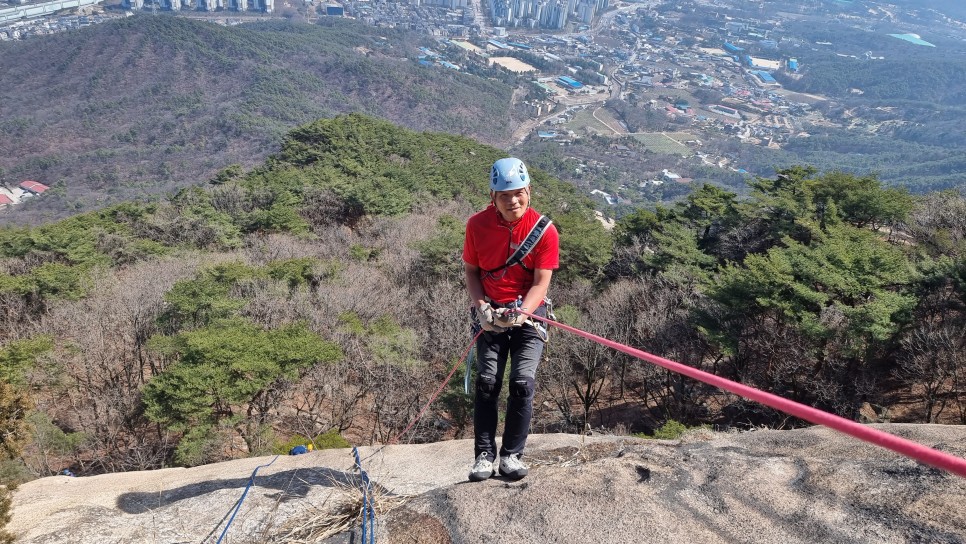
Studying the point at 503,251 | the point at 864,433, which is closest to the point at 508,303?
the point at 503,251

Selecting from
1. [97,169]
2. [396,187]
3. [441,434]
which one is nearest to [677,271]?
[441,434]

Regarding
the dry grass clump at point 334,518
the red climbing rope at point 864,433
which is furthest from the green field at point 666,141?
the red climbing rope at point 864,433

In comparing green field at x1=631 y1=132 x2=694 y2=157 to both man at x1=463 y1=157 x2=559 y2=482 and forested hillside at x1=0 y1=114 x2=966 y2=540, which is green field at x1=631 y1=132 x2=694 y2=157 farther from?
man at x1=463 y1=157 x2=559 y2=482

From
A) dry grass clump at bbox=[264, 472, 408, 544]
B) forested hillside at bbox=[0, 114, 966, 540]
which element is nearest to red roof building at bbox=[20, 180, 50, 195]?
forested hillside at bbox=[0, 114, 966, 540]

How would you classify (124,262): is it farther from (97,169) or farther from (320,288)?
(97,169)

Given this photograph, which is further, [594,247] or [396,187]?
[396,187]

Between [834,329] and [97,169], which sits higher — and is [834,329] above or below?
above
